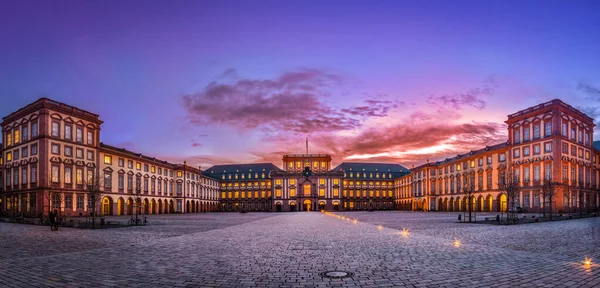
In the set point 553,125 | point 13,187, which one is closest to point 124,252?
point 13,187

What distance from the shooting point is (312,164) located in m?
162

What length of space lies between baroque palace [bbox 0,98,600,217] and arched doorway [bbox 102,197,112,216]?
0.59 ft

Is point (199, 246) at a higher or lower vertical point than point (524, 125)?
lower

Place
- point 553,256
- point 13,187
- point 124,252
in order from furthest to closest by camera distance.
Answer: point 13,187 → point 124,252 → point 553,256

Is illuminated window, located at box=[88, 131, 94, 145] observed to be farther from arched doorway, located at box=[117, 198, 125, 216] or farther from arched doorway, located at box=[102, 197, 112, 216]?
arched doorway, located at box=[117, 198, 125, 216]

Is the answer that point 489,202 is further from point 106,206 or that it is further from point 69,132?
point 69,132

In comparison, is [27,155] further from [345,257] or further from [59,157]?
[345,257]

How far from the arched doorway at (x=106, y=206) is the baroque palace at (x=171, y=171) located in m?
0.18

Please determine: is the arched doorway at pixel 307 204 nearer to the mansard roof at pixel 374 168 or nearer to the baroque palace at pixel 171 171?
the mansard roof at pixel 374 168

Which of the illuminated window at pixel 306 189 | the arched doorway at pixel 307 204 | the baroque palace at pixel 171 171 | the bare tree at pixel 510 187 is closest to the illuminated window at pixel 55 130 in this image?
the baroque palace at pixel 171 171

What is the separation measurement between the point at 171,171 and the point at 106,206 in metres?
30.1

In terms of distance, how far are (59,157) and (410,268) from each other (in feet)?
210

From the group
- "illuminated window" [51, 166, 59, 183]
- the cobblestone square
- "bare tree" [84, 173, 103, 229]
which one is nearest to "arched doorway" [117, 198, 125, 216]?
"bare tree" [84, 173, 103, 229]

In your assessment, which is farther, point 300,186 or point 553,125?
point 300,186
